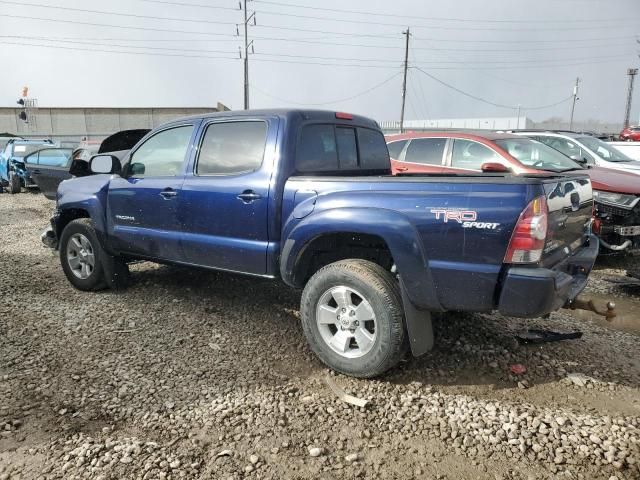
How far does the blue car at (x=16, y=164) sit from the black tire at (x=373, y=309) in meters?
14.0

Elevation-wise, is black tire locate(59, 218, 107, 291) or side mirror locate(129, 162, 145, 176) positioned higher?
side mirror locate(129, 162, 145, 176)

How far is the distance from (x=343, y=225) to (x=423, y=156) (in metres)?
4.83

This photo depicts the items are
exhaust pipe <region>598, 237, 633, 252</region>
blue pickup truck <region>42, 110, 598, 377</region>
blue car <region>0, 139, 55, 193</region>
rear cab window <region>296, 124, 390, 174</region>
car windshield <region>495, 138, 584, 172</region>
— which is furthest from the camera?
blue car <region>0, 139, 55, 193</region>

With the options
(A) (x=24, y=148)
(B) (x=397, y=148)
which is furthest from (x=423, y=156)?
(A) (x=24, y=148)

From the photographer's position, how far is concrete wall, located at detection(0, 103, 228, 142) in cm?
3622

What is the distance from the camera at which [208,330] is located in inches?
171

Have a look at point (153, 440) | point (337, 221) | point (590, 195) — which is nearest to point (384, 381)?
point (337, 221)

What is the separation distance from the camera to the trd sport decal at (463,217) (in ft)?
9.37

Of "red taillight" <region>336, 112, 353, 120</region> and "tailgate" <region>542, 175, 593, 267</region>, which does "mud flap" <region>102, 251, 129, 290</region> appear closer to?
"red taillight" <region>336, 112, 353, 120</region>

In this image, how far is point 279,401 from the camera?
126 inches

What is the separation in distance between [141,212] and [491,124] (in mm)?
63163

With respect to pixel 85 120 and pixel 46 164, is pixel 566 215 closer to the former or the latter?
pixel 46 164

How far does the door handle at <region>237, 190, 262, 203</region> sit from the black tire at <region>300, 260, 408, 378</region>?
770 mm

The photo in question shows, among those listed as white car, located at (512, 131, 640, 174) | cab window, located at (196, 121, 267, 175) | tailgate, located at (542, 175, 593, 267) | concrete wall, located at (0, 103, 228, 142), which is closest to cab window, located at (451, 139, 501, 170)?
white car, located at (512, 131, 640, 174)
